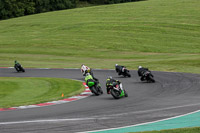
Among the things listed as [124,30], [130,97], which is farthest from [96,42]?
[130,97]

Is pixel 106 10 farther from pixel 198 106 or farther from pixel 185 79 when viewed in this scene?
pixel 198 106

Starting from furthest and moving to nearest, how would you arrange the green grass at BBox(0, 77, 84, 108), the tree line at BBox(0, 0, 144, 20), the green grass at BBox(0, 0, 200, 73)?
1. the tree line at BBox(0, 0, 144, 20)
2. the green grass at BBox(0, 0, 200, 73)
3. the green grass at BBox(0, 77, 84, 108)

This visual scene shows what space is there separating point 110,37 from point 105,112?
51.2 meters

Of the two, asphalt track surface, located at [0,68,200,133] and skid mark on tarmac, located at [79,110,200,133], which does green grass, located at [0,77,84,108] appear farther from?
skid mark on tarmac, located at [79,110,200,133]

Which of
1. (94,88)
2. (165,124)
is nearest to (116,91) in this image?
(94,88)

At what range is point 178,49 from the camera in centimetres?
5741

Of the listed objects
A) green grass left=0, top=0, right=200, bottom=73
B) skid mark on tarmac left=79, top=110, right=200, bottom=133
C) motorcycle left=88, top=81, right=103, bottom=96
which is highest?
skid mark on tarmac left=79, top=110, right=200, bottom=133

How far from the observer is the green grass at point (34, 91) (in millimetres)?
19078

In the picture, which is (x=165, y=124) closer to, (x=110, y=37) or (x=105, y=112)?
(x=105, y=112)

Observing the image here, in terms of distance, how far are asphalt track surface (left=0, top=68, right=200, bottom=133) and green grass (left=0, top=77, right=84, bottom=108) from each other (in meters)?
1.96

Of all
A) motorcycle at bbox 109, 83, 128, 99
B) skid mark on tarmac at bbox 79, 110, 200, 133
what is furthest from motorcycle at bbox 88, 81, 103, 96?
skid mark on tarmac at bbox 79, 110, 200, 133

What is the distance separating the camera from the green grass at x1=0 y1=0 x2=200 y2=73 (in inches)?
1940

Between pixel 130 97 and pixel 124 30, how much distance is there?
50755 millimetres

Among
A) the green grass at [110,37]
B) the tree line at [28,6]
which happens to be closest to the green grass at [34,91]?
the green grass at [110,37]
